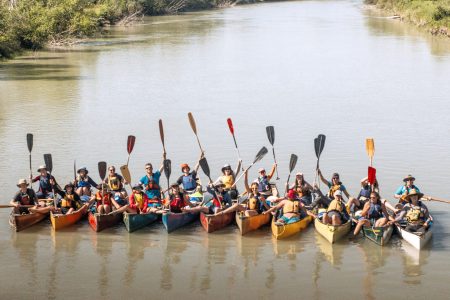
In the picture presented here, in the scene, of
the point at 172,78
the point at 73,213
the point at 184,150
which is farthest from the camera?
the point at 172,78

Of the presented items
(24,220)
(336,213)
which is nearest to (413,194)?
(336,213)

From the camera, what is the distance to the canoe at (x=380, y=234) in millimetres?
11867

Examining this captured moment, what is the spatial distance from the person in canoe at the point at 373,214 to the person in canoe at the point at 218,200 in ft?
7.29

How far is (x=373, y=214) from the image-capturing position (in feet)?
39.9

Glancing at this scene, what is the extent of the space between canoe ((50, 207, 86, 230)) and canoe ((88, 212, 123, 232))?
0.20 meters

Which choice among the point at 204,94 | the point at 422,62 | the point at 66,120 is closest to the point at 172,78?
the point at 204,94

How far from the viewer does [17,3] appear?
4456 cm

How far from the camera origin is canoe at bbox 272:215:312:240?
1229 cm

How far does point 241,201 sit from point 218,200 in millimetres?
632

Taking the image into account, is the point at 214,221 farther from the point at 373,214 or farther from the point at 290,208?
the point at 373,214

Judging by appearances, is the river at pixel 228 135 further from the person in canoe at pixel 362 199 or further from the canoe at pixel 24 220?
the person in canoe at pixel 362 199

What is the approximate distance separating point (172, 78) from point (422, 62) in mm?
11578

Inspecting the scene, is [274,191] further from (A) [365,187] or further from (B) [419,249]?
(B) [419,249]

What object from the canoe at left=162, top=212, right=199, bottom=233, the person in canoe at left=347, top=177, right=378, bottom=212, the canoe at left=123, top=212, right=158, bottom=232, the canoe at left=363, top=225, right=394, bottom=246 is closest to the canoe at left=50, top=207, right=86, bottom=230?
the canoe at left=123, top=212, right=158, bottom=232
